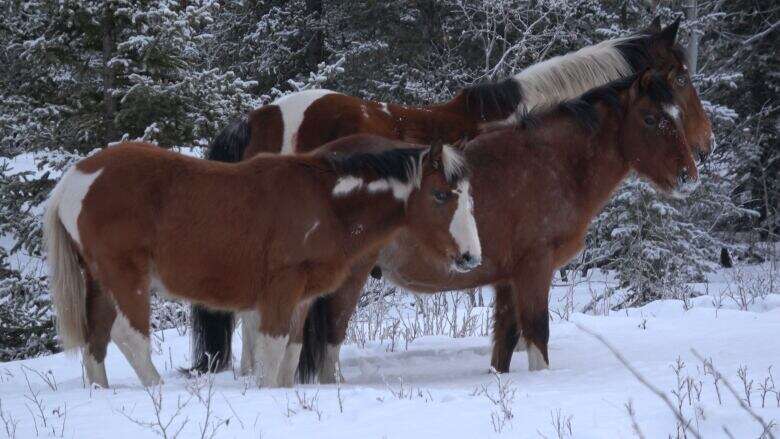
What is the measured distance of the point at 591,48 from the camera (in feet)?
25.3

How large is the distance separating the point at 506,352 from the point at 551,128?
5.82 feet

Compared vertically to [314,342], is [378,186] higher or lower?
higher

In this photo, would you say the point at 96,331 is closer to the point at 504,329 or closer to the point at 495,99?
the point at 504,329

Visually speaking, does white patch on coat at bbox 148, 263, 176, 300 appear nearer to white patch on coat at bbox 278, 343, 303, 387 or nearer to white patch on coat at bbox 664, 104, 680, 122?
white patch on coat at bbox 278, 343, 303, 387

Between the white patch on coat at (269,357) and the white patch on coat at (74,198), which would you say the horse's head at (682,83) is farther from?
the white patch on coat at (74,198)

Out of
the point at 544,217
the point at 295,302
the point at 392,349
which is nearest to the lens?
the point at 295,302

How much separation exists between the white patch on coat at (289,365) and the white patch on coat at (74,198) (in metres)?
1.61

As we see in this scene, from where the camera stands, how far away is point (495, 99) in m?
7.64

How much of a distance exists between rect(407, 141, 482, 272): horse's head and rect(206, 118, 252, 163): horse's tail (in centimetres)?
175

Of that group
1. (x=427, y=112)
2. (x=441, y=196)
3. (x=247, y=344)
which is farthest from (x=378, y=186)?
(x=247, y=344)

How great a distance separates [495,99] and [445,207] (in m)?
1.92

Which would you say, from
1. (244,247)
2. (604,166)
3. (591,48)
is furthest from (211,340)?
(591,48)

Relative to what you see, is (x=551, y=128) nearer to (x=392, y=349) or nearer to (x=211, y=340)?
(x=392, y=349)

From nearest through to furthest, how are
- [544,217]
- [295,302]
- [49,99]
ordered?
[295,302]
[544,217]
[49,99]
